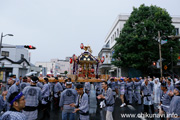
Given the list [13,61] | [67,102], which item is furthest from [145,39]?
[13,61]

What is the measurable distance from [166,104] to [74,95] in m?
3.14

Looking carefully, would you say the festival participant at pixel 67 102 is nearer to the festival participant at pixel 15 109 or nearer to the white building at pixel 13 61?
the festival participant at pixel 15 109

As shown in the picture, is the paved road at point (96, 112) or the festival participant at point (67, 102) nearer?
the festival participant at point (67, 102)

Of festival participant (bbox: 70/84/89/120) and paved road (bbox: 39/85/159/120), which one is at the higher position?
festival participant (bbox: 70/84/89/120)

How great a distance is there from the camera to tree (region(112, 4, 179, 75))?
16.9m

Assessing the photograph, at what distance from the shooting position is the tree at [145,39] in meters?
16.9

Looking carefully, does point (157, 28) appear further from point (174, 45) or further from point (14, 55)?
point (14, 55)

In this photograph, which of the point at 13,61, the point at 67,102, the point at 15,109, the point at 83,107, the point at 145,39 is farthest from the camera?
the point at 13,61

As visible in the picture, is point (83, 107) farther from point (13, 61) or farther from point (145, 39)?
point (13, 61)

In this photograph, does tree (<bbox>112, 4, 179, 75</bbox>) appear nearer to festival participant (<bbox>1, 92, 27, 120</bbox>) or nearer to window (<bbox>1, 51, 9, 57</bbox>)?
festival participant (<bbox>1, 92, 27, 120</bbox>)

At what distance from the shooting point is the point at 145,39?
16.7 meters

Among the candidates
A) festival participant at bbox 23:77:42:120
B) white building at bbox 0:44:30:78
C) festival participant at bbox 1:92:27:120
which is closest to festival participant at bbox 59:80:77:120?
festival participant at bbox 23:77:42:120

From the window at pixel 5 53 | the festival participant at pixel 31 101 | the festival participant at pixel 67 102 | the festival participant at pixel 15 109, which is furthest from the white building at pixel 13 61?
the festival participant at pixel 15 109

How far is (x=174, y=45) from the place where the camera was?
56.3ft
